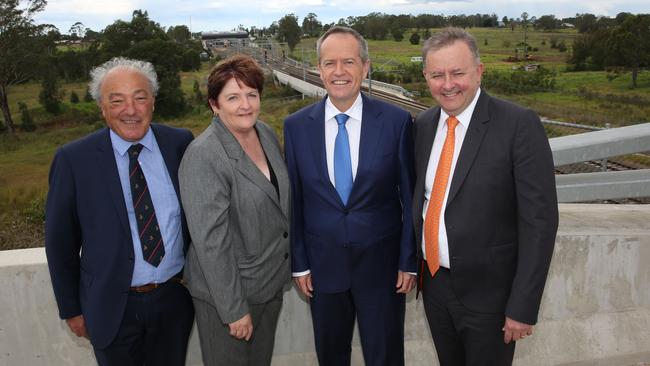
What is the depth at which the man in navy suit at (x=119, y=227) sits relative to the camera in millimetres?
2195

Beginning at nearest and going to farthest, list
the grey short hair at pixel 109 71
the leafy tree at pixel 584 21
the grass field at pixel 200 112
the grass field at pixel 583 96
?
the grey short hair at pixel 109 71 < the grass field at pixel 200 112 < the grass field at pixel 583 96 < the leafy tree at pixel 584 21

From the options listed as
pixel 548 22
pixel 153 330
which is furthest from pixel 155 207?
pixel 548 22

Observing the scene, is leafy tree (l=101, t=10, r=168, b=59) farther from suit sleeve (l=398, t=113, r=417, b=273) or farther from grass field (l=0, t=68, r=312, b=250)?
suit sleeve (l=398, t=113, r=417, b=273)

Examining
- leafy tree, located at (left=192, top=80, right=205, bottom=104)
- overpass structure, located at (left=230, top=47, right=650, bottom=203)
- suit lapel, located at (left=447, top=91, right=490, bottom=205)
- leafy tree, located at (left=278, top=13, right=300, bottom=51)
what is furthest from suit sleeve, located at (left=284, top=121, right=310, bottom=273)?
leafy tree, located at (left=278, top=13, right=300, bottom=51)

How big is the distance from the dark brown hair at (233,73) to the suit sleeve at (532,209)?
1082mm

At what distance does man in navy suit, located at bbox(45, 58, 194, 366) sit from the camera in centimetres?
220

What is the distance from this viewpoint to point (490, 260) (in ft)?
7.36

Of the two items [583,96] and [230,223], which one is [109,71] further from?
[583,96]

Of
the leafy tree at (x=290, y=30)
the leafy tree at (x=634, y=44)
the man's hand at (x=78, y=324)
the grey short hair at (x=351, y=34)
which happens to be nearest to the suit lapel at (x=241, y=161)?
the grey short hair at (x=351, y=34)

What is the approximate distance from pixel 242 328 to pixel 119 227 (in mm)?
651

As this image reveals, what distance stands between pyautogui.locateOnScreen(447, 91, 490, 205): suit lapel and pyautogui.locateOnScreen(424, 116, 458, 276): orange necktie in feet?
0.17

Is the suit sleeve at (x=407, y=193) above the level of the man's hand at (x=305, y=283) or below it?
Result: above

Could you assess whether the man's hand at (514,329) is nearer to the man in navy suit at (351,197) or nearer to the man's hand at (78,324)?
the man in navy suit at (351,197)

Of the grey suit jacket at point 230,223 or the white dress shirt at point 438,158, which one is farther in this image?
the white dress shirt at point 438,158
